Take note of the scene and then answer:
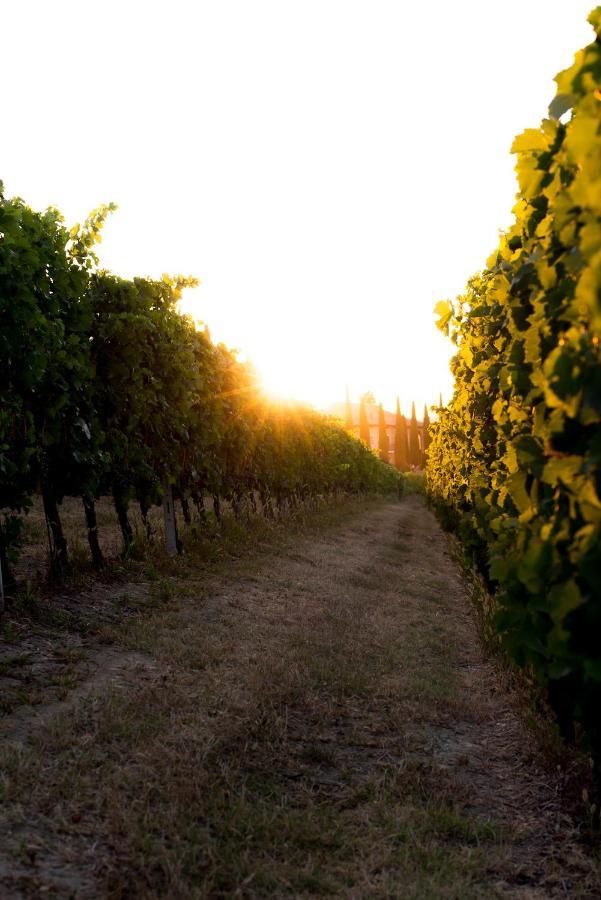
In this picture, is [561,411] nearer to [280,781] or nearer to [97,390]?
[280,781]

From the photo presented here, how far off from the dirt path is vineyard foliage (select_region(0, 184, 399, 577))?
1991 millimetres

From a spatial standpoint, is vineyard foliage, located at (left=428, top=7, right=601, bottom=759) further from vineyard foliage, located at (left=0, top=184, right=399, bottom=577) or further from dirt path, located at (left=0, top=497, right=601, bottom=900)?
vineyard foliage, located at (left=0, top=184, right=399, bottom=577)

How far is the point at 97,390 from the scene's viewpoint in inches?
344

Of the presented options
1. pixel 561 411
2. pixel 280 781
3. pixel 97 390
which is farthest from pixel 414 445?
pixel 561 411

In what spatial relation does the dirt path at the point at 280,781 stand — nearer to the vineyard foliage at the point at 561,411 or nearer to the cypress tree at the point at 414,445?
the vineyard foliage at the point at 561,411

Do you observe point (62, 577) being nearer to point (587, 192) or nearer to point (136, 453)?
point (136, 453)

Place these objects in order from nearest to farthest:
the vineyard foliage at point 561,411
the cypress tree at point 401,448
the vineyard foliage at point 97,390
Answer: the vineyard foliage at point 561,411 → the vineyard foliage at point 97,390 → the cypress tree at point 401,448

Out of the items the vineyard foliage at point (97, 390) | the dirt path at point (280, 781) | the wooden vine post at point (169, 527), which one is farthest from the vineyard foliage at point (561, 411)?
the wooden vine post at point (169, 527)

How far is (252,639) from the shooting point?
6430mm

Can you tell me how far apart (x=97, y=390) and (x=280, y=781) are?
600cm

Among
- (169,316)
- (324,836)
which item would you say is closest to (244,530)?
(169,316)

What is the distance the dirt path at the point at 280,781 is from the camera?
9.42 ft

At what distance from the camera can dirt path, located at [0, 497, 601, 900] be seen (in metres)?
2.87

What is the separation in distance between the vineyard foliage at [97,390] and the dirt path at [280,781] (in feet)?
6.53
